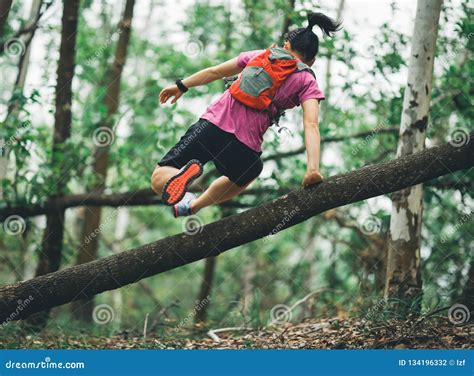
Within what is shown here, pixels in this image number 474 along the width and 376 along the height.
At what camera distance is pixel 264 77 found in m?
4.41

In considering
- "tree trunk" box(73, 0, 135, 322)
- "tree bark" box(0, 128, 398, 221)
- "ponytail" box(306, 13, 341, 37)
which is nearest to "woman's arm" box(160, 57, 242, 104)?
"ponytail" box(306, 13, 341, 37)

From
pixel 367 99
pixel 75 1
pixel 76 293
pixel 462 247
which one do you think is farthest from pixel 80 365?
pixel 462 247

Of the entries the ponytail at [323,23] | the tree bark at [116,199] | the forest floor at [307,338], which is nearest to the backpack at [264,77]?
the ponytail at [323,23]

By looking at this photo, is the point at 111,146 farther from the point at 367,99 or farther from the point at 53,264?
the point at 367,99

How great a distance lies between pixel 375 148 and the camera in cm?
993

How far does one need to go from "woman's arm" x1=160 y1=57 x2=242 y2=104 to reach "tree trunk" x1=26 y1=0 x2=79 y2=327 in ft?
9.44

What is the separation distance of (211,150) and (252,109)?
0.39 m

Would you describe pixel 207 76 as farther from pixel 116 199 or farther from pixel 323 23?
pixel 116 199

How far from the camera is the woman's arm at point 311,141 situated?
→ 4.28m

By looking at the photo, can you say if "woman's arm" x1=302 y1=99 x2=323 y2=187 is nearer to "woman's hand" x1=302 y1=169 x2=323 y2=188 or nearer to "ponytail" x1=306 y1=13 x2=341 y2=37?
"woman's hand" x1=302 y1=169 x2=323 y2=188

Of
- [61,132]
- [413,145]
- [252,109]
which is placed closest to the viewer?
[252,109]

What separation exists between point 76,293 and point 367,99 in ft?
14.5

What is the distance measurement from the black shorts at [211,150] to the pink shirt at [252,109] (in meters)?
0.04

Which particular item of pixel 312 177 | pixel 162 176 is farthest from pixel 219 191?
pixel 312 177
